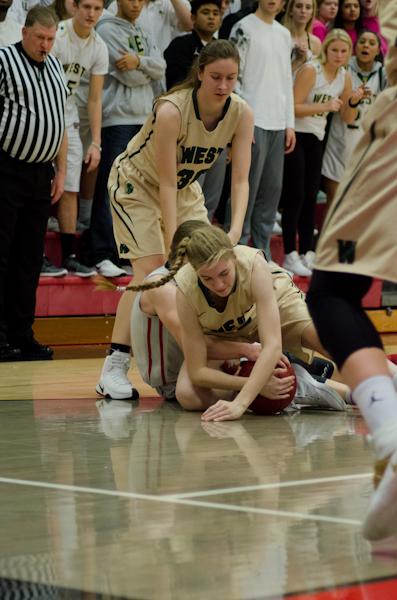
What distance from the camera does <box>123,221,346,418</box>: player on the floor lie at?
5016 millimetres

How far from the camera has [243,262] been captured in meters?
5.14

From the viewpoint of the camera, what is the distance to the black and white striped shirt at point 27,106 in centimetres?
731

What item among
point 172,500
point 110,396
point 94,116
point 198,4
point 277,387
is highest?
point 198,4

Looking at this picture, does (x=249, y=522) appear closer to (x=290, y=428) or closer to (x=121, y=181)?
(x=290, y=428)

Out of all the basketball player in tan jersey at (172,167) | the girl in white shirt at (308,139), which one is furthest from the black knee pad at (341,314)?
the girl in white shirt at (308,139)

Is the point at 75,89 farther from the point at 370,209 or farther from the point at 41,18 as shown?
Result: the point at 370,209

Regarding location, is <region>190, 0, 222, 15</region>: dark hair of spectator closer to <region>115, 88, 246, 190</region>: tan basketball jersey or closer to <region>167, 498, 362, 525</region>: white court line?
<region>115, 88, 246, 190</region>: tan basketball jersey

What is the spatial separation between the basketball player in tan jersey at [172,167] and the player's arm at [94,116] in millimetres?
2228

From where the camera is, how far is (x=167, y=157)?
5.82m

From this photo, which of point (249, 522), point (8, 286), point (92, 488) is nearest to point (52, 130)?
point (8, 286)

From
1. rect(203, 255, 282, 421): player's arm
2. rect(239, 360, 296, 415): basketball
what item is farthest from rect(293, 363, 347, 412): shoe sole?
rect(203, 255, 282, 421): player's arm

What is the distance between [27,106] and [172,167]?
6.10 ft

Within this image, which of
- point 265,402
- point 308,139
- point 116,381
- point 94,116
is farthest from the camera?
point 308,139

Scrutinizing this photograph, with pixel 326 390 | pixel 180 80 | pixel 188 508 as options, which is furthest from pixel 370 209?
pixel 180 80
